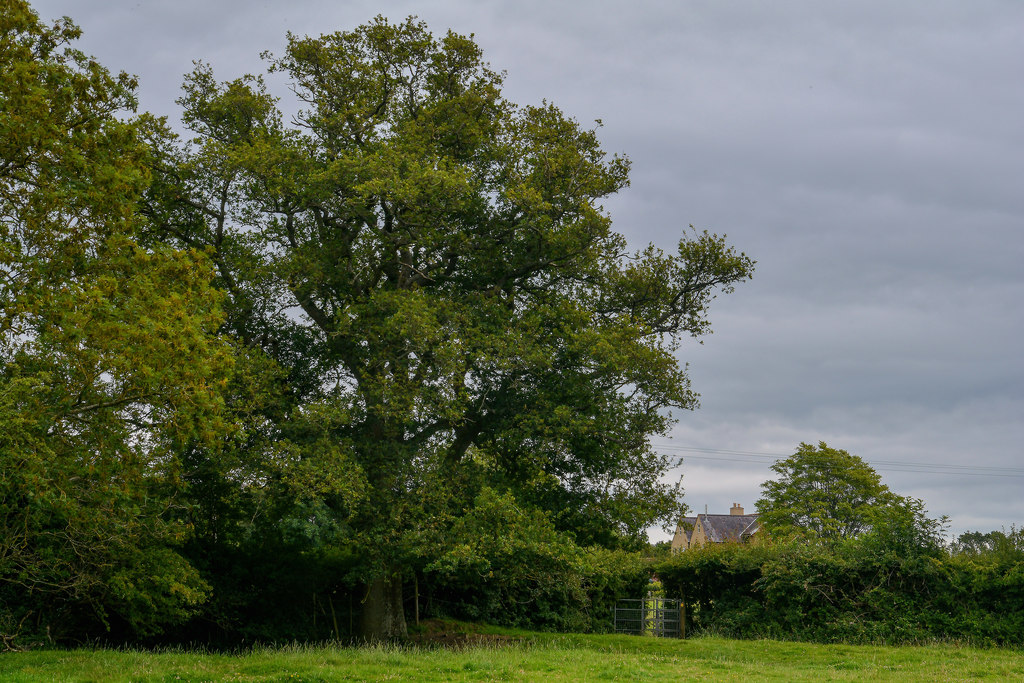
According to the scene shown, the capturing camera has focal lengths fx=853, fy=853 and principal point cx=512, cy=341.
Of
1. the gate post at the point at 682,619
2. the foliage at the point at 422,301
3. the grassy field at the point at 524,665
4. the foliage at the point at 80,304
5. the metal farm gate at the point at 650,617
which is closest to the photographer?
the foliage at the point at 80,304

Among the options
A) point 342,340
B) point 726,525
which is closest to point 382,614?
point 342,340

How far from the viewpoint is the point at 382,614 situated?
23.8m

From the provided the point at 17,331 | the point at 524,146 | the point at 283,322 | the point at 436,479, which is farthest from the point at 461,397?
the point at 17,331

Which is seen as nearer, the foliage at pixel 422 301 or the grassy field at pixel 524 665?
the grassy field at pixel 524 665

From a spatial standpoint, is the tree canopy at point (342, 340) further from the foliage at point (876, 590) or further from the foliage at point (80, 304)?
the foliage at point (876, 590)

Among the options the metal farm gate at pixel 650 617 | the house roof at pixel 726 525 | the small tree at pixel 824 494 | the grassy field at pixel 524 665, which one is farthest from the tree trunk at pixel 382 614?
the house roof at pixel 726 525

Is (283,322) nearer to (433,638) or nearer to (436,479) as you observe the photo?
(436,479)

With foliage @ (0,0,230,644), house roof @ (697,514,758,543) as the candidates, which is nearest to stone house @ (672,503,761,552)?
house roof @ (697,514,758,543)

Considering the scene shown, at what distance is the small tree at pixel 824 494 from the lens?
4862 cm

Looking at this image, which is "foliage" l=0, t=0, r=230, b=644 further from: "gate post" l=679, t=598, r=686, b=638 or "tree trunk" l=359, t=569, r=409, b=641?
"gate post" l=679, t=598, r=686, b=638

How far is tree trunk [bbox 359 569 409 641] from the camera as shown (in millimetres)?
23531

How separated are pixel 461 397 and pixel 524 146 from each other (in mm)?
8025

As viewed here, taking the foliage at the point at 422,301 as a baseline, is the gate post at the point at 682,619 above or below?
below

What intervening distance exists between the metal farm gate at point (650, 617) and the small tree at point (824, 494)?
1823 cm
